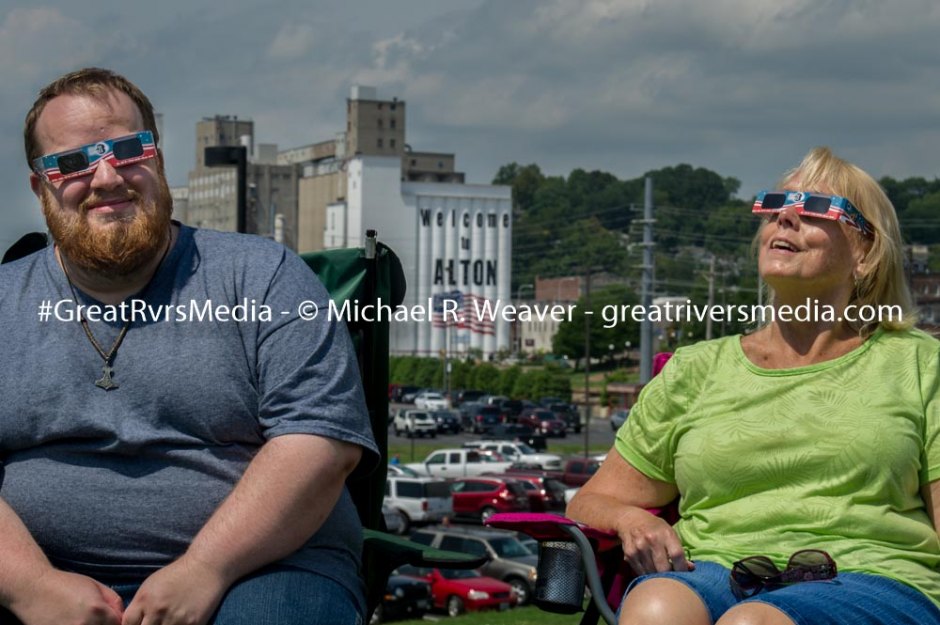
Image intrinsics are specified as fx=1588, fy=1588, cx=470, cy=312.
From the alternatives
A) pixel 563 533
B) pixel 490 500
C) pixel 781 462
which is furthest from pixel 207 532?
pixel 490 500

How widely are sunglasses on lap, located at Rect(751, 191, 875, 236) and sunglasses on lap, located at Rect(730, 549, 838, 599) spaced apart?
37.7 inches

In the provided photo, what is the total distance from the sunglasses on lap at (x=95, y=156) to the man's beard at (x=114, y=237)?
7 cm

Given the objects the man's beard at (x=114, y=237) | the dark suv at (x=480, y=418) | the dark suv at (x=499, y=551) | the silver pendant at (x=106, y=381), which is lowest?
the dark suv at (x=480, y=418)

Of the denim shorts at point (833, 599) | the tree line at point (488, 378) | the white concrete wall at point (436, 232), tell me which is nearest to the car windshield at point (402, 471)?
the tree line at point (488, 378)

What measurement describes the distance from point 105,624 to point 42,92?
1.33 m

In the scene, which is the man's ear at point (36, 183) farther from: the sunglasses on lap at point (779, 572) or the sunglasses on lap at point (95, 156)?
the sunglasses on lap at point (779, 572)

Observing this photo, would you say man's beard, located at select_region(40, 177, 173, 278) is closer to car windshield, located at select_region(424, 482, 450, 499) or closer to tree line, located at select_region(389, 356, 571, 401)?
car windshield, located at select_region(424, 482, 450, 499)

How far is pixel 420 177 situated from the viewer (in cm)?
16450

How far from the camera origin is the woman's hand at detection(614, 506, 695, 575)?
4078 millimetres

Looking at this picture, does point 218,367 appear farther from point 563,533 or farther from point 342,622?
point 563,533

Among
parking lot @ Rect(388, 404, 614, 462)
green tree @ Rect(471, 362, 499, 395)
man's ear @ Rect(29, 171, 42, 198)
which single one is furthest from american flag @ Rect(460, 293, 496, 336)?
man's ear @ Rect(29, 171, 42, 198)

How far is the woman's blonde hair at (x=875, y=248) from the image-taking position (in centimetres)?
441

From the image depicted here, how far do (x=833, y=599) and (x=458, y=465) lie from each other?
40.9m

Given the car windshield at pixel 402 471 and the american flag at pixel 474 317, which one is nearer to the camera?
the car windshield at pixel 402 471
